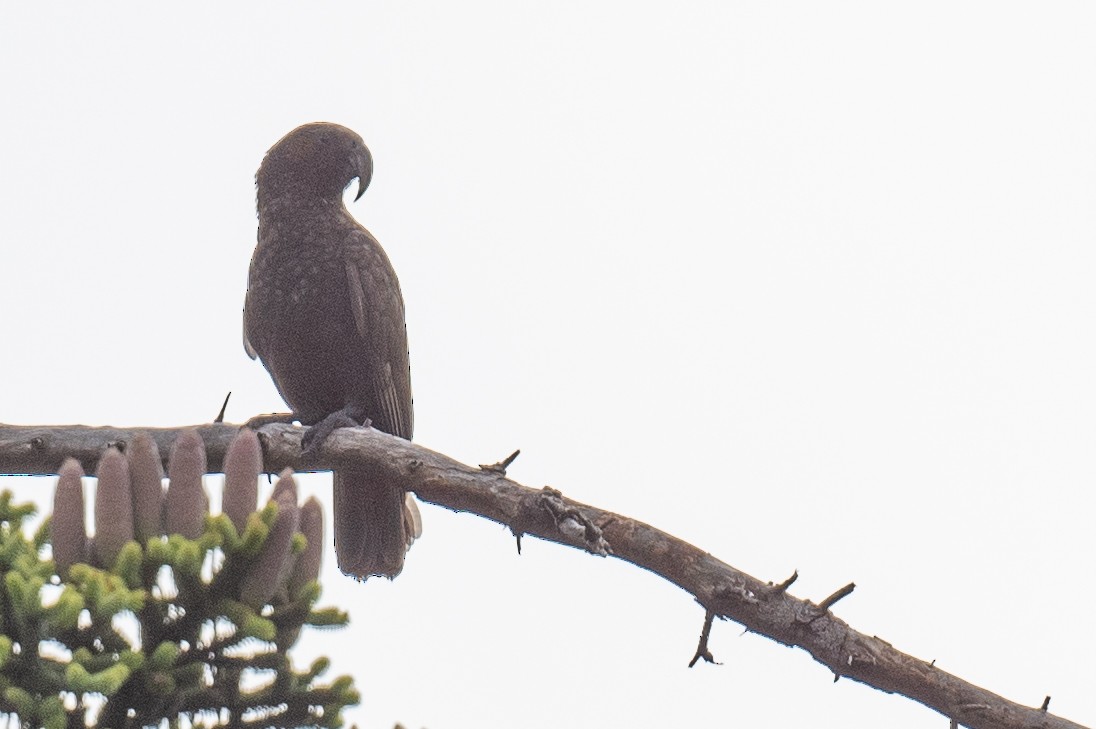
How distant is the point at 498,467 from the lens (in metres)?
4.36

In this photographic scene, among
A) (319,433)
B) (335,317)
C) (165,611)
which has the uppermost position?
(335,317)

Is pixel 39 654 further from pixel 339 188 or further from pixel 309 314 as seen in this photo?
pixel 339 188

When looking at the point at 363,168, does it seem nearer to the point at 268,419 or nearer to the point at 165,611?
the point at 268,419

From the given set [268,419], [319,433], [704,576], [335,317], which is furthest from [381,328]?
[704,576]

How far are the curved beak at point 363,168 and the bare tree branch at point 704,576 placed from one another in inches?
84.0

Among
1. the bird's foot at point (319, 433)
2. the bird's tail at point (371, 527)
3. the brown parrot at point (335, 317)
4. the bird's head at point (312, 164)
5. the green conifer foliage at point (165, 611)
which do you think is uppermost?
the bird's head at point (312, 164)

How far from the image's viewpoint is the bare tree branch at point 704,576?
377cm

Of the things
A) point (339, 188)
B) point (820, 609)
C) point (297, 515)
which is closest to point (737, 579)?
point (820, 609)

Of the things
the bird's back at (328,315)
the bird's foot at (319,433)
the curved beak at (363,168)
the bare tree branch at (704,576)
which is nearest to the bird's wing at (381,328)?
the bird's back at (328,315)

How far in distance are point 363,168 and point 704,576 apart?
11.2 ft

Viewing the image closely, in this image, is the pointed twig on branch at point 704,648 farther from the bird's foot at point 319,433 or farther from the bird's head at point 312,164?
the bird's head at point 312,164

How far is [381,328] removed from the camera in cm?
627

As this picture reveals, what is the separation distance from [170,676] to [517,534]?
1.44 m

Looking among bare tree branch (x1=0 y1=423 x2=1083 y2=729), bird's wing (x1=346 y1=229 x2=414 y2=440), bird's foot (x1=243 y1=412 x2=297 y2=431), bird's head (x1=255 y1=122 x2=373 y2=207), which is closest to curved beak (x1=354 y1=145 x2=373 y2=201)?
bird's head (x1=255 y1=122 x2=373 y2=207)
